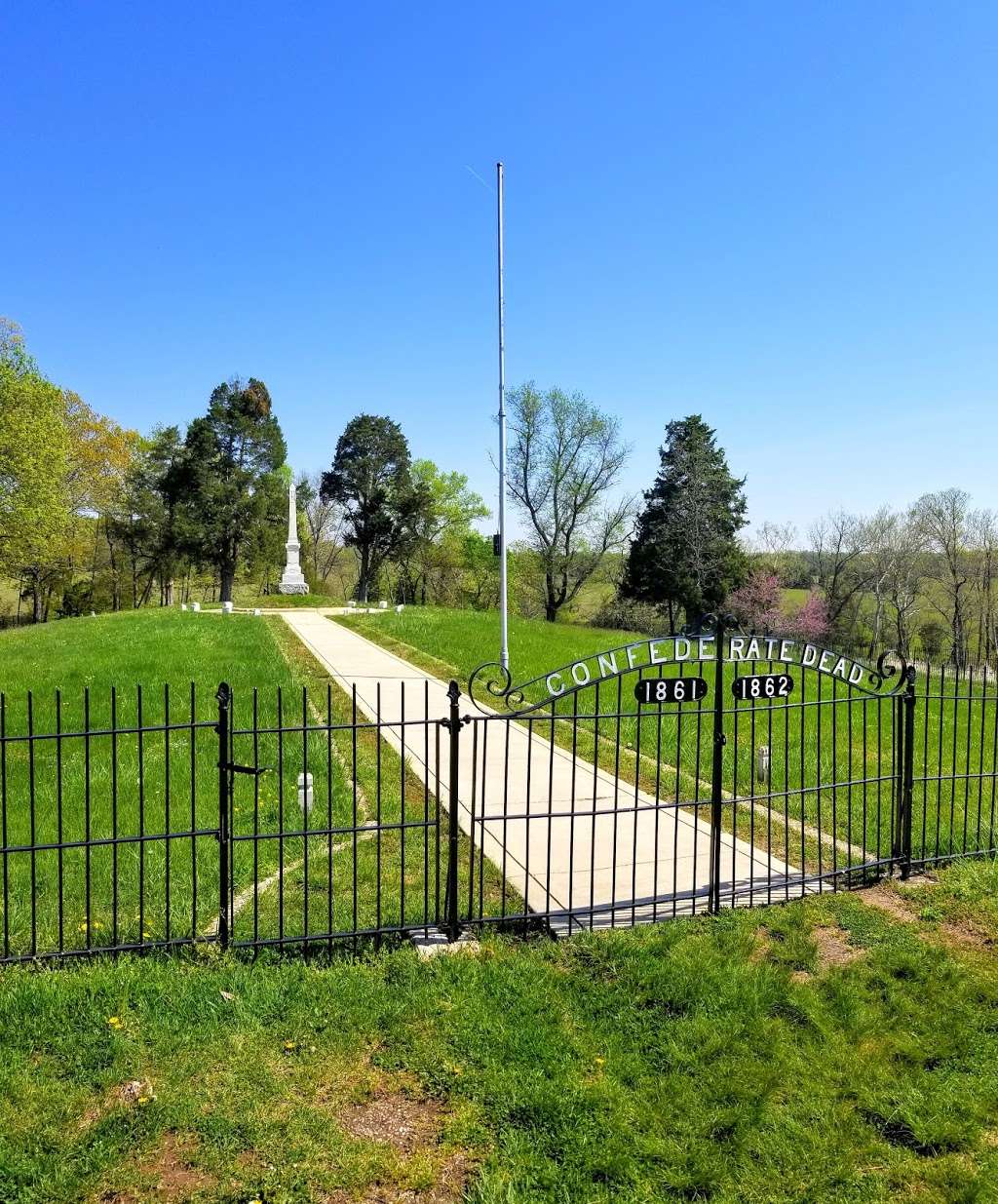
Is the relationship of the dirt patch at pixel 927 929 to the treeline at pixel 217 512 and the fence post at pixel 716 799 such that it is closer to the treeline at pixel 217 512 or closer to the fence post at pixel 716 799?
the fence post at pixel 716 799

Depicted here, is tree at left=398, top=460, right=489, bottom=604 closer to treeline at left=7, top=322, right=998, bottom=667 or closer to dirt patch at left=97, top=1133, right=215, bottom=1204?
treeline at left=7, top=322, right=998, bottom=667

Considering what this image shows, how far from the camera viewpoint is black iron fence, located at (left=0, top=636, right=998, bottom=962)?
4605mm

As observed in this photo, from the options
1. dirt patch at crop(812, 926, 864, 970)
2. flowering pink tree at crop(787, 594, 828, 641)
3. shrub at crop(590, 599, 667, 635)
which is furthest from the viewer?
shrub at crop(590, 599, 667, 635)

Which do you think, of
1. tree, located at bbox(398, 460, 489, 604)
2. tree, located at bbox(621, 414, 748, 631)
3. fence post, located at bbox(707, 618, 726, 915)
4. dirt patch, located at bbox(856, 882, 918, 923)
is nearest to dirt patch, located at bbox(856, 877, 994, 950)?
dirt patch, located at bbox(856, 882, 918, 923)

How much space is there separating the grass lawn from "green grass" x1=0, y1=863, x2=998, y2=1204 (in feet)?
1.84

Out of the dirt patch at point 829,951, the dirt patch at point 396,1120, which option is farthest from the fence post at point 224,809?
the dirt patch at point 829,951

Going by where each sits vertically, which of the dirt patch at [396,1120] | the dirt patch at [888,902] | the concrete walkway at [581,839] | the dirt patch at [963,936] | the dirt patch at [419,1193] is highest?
the concrete walkway at [581,839]

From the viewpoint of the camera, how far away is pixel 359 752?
358 inches

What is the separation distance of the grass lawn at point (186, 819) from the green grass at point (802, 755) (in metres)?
1.71

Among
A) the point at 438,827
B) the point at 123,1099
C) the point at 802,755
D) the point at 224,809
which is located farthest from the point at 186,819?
the point at 802,755

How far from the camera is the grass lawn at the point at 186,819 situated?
461 cm

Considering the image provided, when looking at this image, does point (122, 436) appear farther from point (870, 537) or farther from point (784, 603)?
point (870, 537)

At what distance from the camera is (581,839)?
6.64 m

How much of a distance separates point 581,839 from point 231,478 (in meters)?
38.2
